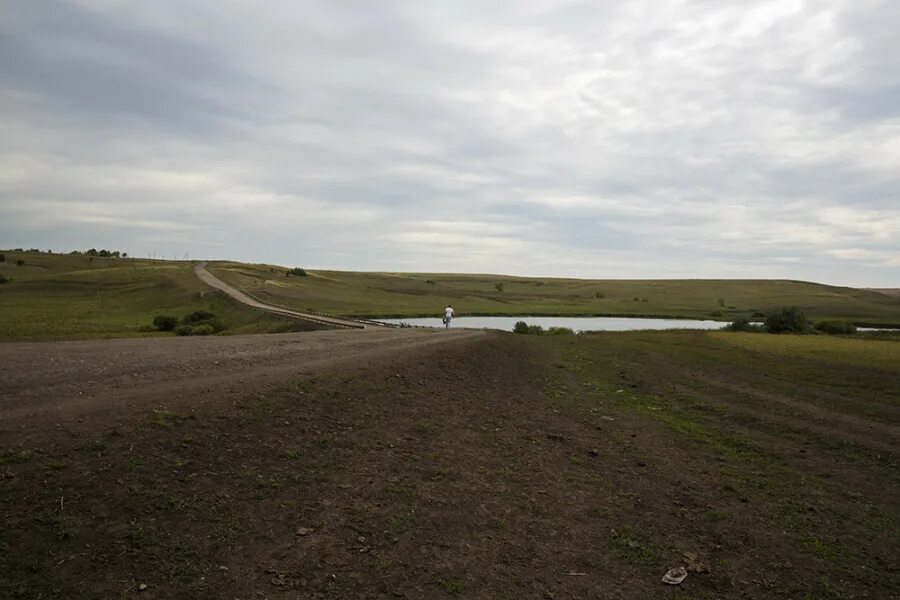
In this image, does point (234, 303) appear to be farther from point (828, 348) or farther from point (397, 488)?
point (397, 488)

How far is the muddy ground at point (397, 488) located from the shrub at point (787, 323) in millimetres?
38012

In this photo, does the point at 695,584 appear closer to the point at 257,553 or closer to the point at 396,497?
the point at 396,497

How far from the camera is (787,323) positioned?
183 ft

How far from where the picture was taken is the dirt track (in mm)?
11922

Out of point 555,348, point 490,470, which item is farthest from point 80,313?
point 490,470

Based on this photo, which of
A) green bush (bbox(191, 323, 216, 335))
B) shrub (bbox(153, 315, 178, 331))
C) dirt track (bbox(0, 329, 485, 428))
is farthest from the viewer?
shrub (bbox(153, 315, 178, 331))

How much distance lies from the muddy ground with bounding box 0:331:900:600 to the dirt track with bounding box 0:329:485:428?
126 mm

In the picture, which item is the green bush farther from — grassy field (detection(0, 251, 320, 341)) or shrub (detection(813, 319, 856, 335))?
shrub (detection(813, 319, 856, 335))

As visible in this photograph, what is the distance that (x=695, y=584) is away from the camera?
8.93 metres

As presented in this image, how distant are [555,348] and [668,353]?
659 centimetres

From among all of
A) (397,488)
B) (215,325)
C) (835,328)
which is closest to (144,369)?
(397,488)

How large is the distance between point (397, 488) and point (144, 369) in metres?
8.61

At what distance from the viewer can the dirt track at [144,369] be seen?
39.1 feet

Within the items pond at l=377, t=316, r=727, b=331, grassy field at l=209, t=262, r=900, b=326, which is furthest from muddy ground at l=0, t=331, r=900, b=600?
pond at l=377, t=316, r=727, b=331
